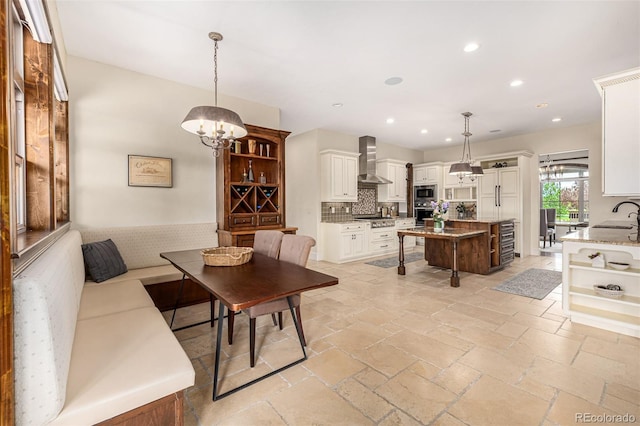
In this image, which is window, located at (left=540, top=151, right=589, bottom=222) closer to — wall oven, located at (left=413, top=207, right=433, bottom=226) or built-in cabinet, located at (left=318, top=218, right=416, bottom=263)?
wall oven, located at (left=413, top=207, right=433, bottom=226)

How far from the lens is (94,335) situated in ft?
5.52

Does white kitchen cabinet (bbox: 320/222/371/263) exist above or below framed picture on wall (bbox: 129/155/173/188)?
below

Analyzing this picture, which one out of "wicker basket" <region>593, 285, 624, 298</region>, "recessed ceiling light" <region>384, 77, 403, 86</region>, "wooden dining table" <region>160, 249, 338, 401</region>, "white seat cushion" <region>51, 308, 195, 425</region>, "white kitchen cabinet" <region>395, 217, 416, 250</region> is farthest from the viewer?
"white kitchen cabinet" <region>395, 217, 416, 250</region>

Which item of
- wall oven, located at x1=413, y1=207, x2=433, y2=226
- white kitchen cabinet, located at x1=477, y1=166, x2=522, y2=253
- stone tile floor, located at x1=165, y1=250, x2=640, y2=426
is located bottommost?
stone tile floor, located at x1=165, y1=250, x2=640, y2=426

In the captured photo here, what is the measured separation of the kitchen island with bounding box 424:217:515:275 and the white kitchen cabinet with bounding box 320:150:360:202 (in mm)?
1955

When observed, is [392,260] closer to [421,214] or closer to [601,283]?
[421,214]

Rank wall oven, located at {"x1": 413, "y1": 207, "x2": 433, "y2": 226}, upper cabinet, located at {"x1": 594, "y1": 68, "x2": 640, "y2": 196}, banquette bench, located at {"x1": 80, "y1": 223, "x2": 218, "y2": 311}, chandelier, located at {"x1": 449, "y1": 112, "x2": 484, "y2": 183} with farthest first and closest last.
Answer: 1. wall oven, located at {"x1": 413, "y1": 207, "x2": 433, "y2": 226}
2. chandelier, located at {"x1": 449, "y1": 112, "x2": 484, "y2": 183}
3. banquette bench, located at {"x1": 80, "y1": 223, "x2": 218, "y2": 311}
4. upper cabinet, located at {"x1": 594, "y1": 68, "x2": 640, "y2": 196}

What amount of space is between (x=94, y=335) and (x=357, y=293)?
296 centimetres

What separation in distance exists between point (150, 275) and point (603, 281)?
4858 millimetres

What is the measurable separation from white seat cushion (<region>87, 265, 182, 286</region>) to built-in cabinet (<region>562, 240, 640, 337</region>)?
A: 4.32 meters

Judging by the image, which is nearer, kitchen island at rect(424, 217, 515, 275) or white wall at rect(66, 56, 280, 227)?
white wall at rect(66, 56, 280, 227)

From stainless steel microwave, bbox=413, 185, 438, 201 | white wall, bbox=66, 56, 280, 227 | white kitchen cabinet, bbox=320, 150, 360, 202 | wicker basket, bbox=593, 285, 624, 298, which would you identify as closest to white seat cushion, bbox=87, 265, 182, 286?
white wall, bbox=66, 56, 280, 227

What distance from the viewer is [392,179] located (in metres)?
7.58

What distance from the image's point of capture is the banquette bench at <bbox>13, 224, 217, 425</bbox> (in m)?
1.04
